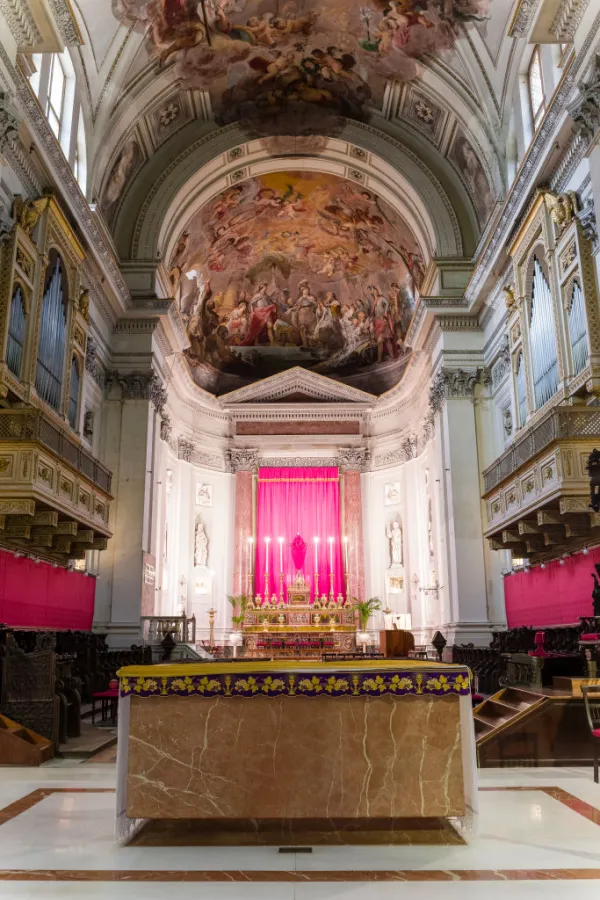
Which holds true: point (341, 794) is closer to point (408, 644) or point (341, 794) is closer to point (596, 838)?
point (596, 838)

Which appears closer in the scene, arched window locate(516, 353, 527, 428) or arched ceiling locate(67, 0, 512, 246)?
arched window locate(516, 353, 527, 428)

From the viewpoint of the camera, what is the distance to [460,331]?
20.3m

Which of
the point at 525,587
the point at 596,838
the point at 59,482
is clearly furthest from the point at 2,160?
the point at 525,587

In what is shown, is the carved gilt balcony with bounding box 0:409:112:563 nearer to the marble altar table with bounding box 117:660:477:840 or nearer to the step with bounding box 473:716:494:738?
the marble altar table with bounding box 117:660:477:840

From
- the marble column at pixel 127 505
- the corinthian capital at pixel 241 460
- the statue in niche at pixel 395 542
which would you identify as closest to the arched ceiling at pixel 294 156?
the corinthian capital at pixel 241 460

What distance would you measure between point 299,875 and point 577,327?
10491 millimetres

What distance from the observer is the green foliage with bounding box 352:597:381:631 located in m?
24.5

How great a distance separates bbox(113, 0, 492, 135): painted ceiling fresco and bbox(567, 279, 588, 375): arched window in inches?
329

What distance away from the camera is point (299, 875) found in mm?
4484

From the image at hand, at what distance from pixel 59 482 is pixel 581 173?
400 inches

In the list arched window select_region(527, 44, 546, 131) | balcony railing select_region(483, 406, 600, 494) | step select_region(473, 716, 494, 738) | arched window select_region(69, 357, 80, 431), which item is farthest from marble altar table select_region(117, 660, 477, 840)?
arched window select_region(527, 44, 546, 131)

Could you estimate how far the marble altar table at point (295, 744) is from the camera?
529cm

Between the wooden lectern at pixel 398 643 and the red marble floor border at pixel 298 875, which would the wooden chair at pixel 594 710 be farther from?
the wooden lectern at pixel 398 643

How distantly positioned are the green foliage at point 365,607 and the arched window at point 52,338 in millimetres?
13338
